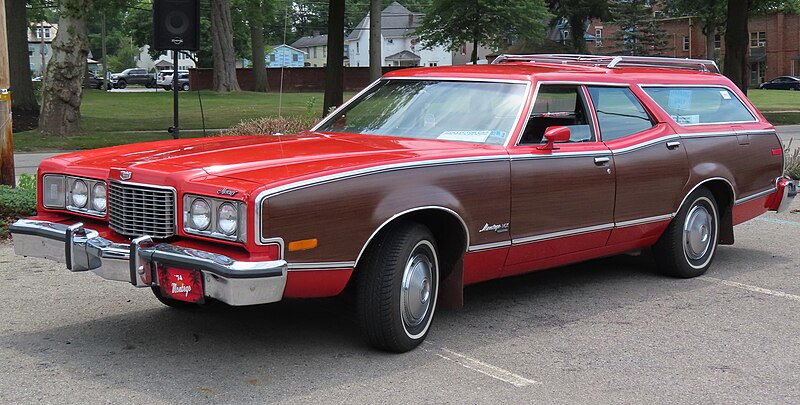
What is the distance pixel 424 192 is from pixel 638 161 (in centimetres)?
212

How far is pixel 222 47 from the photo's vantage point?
165 ft

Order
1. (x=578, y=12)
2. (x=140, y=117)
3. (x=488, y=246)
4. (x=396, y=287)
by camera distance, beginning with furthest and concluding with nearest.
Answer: (x=578, y=12) < (x=140, y=117) < (x=488, y=246) < (x=396, y=287)

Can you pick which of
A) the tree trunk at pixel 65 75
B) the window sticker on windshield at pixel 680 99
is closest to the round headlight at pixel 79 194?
the window sticker on windshield at pixel 680 99

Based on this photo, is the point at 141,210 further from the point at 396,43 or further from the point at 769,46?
the point at 396,43

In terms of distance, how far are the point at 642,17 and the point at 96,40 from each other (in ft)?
257

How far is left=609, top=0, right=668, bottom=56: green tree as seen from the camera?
69250 mm

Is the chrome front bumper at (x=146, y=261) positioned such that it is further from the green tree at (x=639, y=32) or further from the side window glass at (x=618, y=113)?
the green tree at (x=639, y=32)

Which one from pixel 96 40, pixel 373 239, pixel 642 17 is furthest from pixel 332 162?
pixel 96 40

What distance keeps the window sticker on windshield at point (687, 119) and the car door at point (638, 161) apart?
218 millimetres

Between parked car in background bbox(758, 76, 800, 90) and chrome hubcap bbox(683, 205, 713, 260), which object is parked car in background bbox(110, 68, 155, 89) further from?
chrome hubcap bbox(683, 205, 713, 260)

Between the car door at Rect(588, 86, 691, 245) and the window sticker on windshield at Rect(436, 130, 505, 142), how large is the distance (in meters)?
0.99

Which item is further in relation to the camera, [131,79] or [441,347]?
[131,79]

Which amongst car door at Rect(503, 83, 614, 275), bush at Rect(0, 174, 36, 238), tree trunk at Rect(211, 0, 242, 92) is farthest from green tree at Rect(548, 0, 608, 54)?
car door at Rect(503, 83, 614, 275)

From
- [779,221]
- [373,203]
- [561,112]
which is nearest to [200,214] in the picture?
[373,203]
